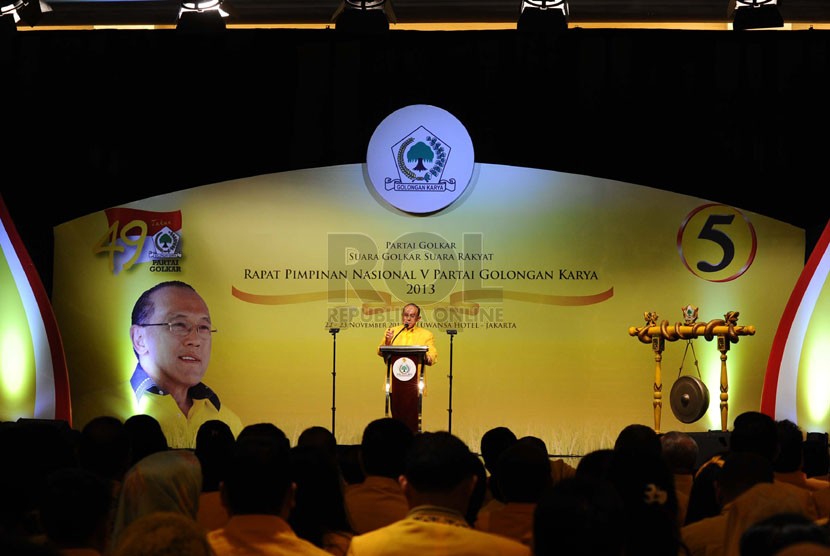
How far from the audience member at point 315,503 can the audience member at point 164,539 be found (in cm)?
93

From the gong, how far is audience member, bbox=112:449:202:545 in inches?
239

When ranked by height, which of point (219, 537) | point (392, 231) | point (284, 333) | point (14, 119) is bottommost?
point (219, 537)

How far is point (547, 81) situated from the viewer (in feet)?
26.9

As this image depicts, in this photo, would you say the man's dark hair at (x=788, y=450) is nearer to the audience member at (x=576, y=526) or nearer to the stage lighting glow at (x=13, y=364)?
the audience member at (x=576, y=526)

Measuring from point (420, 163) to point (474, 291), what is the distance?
44.6 inches

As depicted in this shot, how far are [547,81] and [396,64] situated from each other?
3.93 feet

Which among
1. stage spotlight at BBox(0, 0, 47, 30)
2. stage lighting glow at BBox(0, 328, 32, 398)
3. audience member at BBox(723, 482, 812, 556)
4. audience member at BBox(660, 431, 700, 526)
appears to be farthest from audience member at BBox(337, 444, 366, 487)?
stage spotlight at BBox(0, 0, 47, 30)

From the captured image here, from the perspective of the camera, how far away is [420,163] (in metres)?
8.48

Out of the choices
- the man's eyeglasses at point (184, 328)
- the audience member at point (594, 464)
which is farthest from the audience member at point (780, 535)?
the man's eyeglasses at point (184, 328)

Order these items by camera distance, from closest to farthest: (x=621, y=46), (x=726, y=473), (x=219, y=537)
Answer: (x=219, y=537), (x=726, y=473), (x=621, y=46)

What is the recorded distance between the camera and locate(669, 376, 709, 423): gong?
7875mm

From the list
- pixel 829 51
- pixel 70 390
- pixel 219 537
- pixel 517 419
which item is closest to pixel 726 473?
pixel 219 537

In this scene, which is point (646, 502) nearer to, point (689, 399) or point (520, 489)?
point (520, 489)

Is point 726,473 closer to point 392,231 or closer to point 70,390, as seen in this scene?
point 392,231
